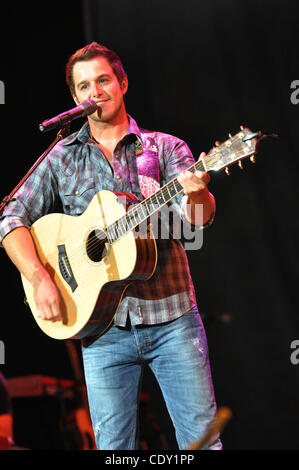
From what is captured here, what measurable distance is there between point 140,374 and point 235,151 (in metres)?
1.05

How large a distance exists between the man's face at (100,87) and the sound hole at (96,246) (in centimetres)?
58

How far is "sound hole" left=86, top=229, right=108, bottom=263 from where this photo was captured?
2399mm

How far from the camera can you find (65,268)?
2.51 meters

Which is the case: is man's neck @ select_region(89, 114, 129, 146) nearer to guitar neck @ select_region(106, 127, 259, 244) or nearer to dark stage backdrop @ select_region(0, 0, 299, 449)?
guitar neck @ select_region(106, 127, 259, 244)

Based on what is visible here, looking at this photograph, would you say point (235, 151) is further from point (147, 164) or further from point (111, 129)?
point (111, 129)

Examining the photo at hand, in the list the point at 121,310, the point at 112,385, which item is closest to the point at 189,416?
the point at 112,385

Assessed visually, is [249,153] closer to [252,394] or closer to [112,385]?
[112,385]

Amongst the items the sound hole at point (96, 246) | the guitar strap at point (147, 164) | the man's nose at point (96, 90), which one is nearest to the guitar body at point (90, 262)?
the sound hole at point (96, 246)

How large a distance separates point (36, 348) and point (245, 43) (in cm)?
367

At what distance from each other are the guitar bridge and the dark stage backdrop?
2.17 metres

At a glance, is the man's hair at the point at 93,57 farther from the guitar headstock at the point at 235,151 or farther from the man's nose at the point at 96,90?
the guitar headstock at the point at 235,151

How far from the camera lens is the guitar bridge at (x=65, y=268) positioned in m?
2.45

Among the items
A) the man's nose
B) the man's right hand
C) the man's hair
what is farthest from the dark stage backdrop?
the man's right hand
